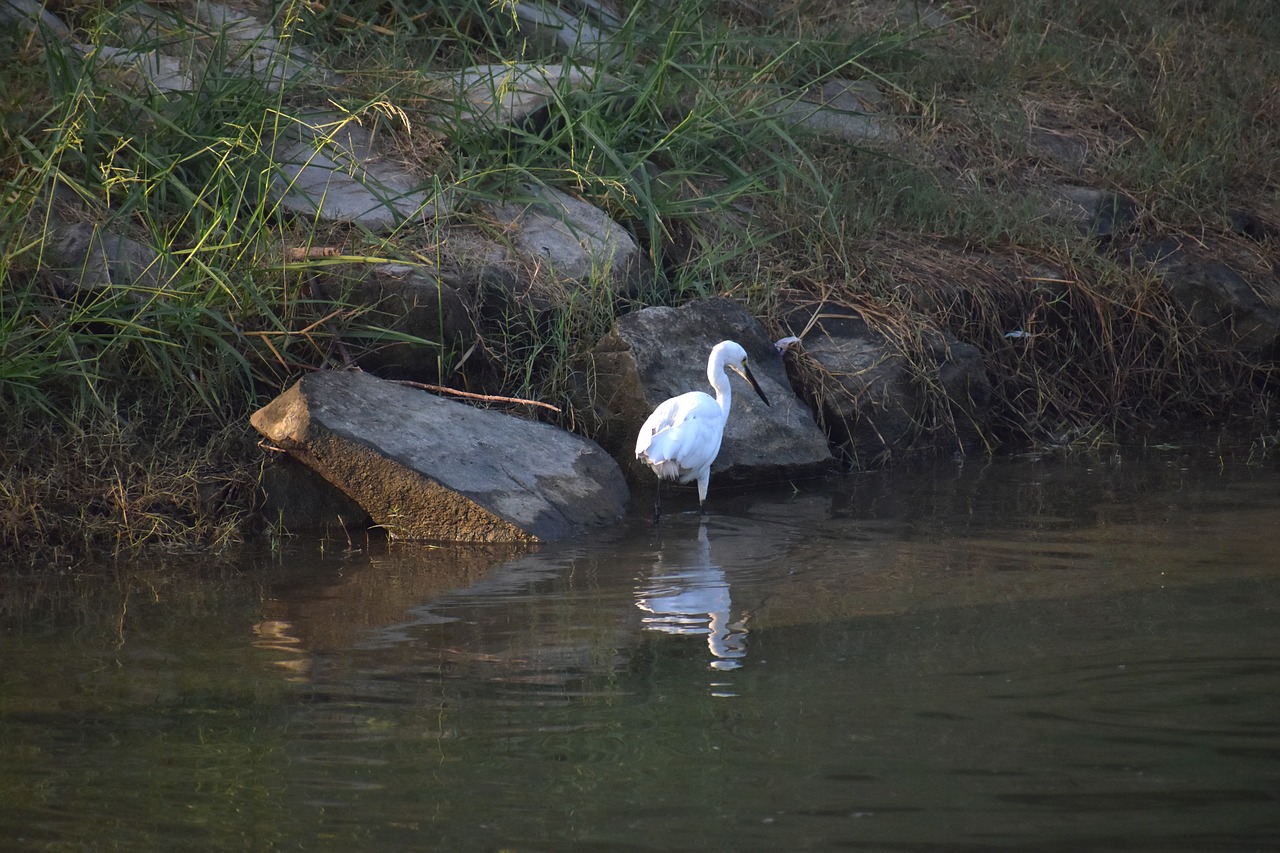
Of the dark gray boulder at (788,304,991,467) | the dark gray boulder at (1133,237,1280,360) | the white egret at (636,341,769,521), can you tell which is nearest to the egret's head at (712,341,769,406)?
the white egret at (636,341,769,521)

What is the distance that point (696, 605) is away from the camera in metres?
4.09

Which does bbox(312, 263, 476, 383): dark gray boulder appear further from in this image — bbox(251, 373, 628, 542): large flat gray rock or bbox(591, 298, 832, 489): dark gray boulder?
bbox(591, 298, 832, 489): dark gray boulder

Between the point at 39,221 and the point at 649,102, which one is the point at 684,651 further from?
the point at 649,102

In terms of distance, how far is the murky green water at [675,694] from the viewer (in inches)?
97.7

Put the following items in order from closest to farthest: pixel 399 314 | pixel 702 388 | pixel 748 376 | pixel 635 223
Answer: pixel 399 314, pixel 748 376, pixel 702 388, pixel 635 223

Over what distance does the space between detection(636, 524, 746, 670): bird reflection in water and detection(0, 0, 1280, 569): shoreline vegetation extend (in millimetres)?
1518

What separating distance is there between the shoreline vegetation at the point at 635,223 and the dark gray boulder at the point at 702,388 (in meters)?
0.17

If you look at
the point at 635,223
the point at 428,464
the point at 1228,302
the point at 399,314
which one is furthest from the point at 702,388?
the point at 1228,302

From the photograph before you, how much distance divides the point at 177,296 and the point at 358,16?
2.65 m

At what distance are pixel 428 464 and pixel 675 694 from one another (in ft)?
7.15

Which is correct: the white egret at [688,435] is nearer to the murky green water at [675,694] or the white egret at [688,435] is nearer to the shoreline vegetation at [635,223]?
the murky green water at [675,694]

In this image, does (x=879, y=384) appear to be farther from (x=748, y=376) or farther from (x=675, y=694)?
(x=675, y=694)

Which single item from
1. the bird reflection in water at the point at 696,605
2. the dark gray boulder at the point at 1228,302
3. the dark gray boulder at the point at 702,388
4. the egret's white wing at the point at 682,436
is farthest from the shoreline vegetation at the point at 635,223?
the bird reflection in water at the point at 696,605

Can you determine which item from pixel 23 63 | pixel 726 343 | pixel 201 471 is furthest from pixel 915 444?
pixel 23 63
